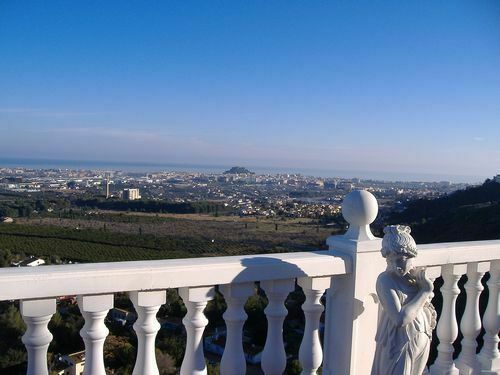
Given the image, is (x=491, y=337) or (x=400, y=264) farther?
(x=491, y=337)

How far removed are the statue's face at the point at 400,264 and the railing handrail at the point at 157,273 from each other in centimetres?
29

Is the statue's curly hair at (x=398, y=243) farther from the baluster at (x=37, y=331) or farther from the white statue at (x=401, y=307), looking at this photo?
the baluster at (x=37, y=331)

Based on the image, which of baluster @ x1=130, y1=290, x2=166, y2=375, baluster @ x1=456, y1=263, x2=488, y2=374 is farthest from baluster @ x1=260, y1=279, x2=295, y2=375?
baluster @ x1=456, y1=263, x2=488, y2=374

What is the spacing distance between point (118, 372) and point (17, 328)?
4693 millimetres

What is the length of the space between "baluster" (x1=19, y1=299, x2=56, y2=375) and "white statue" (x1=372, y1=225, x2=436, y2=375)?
145cm

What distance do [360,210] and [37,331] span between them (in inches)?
62.0

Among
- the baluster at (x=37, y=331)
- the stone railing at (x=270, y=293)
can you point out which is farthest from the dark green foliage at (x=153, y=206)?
Result: the baluster at (x=37, y=331)

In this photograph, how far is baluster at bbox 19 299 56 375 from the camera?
1680 millimetres

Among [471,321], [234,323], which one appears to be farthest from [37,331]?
[471,321]

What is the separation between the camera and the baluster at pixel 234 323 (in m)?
2.08

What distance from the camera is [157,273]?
73.2 inches

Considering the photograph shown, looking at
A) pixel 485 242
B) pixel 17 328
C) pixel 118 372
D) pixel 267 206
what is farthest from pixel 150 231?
pixel 485 242

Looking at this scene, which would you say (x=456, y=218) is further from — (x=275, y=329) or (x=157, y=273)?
(x=157, y=273)

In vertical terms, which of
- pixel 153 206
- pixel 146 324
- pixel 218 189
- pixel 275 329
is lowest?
pixel 153 206
